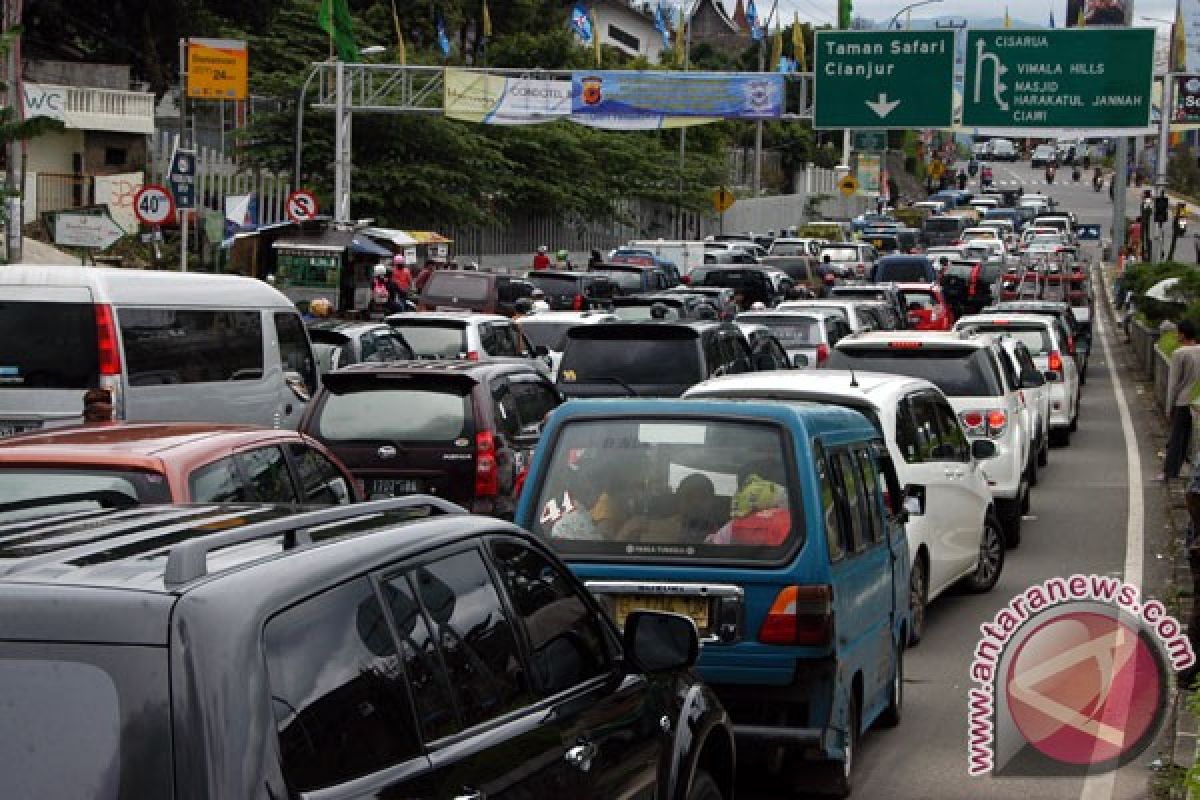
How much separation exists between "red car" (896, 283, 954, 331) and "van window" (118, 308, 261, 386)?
844 inches

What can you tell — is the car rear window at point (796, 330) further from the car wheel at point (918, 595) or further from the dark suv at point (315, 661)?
the dark suv at point (315, 661)

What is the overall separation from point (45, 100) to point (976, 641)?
133ft

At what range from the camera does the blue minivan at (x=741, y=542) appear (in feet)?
26.8

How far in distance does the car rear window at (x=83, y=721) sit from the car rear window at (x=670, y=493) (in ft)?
16.2

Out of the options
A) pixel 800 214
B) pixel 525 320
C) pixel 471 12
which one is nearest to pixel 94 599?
pixel 525 320

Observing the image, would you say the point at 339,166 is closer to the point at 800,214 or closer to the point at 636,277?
the point at 636,277

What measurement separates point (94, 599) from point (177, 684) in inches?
10.0

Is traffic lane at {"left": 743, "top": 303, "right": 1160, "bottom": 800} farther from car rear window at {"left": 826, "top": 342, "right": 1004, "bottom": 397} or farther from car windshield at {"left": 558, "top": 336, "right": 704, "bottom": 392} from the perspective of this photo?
car windshield at {"left": 558, "top": 336, "right": 704, "bottom": 392}

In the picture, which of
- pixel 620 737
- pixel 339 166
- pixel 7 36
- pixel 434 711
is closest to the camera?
pixel 434 711

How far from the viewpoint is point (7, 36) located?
Result: 22172 mm

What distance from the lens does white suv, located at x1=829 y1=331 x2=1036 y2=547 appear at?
1711cm

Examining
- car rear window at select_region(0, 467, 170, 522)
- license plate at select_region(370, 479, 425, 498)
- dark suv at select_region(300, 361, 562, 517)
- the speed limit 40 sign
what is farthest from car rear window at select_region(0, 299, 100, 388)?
the speed limit 40 sign

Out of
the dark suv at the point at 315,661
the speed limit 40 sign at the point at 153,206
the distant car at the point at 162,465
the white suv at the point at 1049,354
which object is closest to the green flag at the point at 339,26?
the speed limit 40 sign at the point at 153,206

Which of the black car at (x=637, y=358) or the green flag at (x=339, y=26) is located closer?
the black car at (x=637, y=358)
